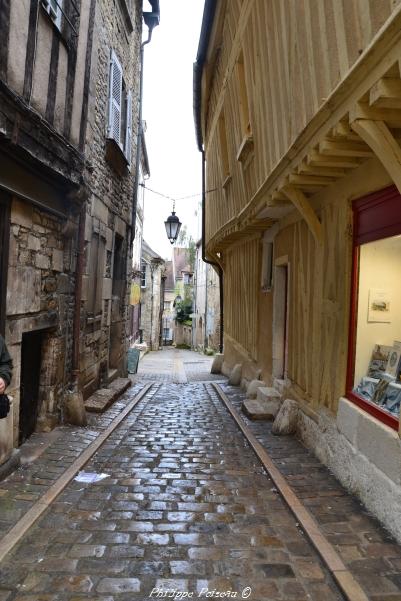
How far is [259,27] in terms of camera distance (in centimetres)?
593

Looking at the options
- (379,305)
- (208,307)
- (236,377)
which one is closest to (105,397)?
(236,377)

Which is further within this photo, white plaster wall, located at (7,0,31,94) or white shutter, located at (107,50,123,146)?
white shutter, located at (107,50,123,146)

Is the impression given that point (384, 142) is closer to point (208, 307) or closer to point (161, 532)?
point (161, 532)

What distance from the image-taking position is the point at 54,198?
5.73m

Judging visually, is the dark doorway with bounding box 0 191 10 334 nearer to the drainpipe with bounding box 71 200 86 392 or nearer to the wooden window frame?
the drainpipe with bounding box 71 200 86 392

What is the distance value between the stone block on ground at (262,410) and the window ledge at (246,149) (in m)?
3.72

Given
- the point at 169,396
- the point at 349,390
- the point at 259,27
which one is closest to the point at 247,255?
the point at 169,396

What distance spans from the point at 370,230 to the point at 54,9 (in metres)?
4.13

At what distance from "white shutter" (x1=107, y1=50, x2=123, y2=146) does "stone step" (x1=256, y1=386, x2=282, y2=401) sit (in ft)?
16.2

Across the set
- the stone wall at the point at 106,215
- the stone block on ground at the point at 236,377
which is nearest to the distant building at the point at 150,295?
the stone wall at the point at 106,215

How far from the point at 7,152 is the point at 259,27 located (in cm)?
365

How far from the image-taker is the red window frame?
12.4ft

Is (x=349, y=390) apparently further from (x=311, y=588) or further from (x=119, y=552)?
(x=119, y=552)

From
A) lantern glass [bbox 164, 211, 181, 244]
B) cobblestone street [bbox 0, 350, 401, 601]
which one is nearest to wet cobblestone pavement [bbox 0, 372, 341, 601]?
cobblestone street [bbox 0, 350, 401, 601]
